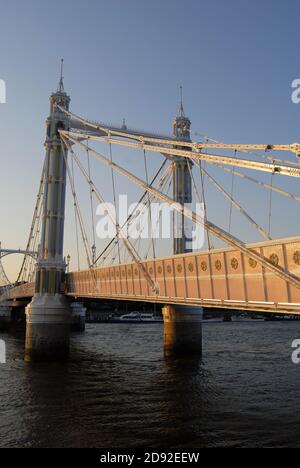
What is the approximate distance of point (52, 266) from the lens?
46.8 m

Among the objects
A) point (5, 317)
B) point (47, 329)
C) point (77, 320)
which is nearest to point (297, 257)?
point (47, 329)

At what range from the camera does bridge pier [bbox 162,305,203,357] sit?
46938mm

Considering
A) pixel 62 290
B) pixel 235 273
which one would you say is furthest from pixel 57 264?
pixel 235 273

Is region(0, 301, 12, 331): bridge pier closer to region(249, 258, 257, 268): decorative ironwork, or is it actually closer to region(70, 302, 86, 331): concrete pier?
region(70, 302, 86, 331): concrete pier

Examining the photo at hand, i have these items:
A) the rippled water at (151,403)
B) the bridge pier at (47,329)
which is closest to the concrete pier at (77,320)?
the rippled water at (151,403)

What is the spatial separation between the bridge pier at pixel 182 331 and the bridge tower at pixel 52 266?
36.3 feet

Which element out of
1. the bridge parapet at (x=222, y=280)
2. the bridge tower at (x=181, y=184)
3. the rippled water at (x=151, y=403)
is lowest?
the rippled water at (x=151, y=403)

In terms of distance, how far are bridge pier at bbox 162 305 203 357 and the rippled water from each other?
97.2 inches

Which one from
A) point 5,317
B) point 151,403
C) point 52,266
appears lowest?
point 151,403

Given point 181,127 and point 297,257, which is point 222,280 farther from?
point 181,127

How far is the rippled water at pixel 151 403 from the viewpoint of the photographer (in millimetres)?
20500

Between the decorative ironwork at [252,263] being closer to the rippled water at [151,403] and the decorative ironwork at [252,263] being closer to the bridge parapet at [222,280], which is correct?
the bridge parapet at [222,280]

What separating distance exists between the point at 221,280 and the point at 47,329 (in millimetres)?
25413

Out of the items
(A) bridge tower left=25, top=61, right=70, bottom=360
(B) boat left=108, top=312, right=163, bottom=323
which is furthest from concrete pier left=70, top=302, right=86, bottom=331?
(A) bridge tower left=25, top=61, right=70, bottom=360
